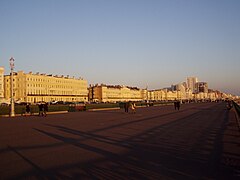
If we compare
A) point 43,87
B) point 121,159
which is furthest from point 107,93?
point 121,159

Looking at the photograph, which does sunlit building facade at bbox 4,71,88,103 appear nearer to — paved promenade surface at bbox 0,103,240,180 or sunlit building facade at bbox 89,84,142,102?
sunlit building facade at bbox 89,84,142,102

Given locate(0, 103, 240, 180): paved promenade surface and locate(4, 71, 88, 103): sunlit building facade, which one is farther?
locate(4, 71, 88, 103): sunlit building facade

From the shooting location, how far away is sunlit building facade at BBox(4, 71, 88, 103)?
12904cm

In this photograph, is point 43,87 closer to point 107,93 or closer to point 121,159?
point 107,93

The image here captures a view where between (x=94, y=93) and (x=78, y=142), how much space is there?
168891mm

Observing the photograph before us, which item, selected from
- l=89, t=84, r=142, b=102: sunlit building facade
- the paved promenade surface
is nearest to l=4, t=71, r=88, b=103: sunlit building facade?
l=89, t=84, r=142, b=102: sunlit building facade

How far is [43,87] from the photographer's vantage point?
13850 centimetres

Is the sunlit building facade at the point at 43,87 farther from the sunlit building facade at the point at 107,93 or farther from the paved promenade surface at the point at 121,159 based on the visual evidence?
the paved promenade surface at the point at 121,159

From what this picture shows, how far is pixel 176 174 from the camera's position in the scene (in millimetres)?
6941

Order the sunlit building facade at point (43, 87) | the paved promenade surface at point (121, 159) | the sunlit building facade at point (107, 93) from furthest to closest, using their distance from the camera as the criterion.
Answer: the sunlit building facade at point (107, 93) < the sunlit building facade at point (43, 87) < the paved promenade surface at point (121, 159)

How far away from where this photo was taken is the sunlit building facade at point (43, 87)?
129038 mm

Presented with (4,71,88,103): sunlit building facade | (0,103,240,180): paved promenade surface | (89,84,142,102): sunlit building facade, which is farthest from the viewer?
(89,84,142,102): sunlit building facade

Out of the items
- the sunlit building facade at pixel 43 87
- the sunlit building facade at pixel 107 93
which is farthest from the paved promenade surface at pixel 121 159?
the sunlit building facade at pixel 107 93

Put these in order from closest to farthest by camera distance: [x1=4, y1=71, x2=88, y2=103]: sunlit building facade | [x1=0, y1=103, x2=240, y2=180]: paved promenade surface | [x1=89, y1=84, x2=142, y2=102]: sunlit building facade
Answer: [x1=0, y1=103, x2=240, y2=180]: paved promenade surface < [x1=4, y1=71, x2=88, y2=103]: sunlit building facade < [x1=89, y1=84, x2=142, y2=102]: sunlit building facade
